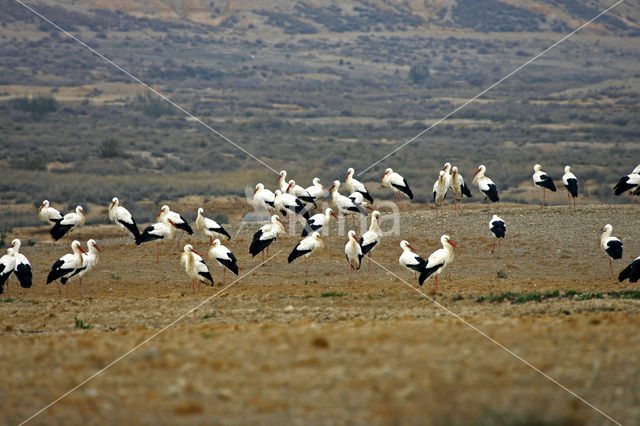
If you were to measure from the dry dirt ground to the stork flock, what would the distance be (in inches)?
20.2

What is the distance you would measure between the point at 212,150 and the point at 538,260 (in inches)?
1161

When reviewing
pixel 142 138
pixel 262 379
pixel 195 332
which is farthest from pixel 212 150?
pixel 262 379

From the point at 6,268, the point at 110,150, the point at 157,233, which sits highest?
the point at 157,233

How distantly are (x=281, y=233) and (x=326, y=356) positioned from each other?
10.2m

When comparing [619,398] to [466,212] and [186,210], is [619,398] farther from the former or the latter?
[186,210]

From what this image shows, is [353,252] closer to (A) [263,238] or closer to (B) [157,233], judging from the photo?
(A) [263,238]

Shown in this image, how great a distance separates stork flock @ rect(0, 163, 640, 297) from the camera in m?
13.7

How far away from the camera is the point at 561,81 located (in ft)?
258

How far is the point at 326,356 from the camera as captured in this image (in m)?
7.00

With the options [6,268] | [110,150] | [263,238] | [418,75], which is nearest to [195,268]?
[263,238]

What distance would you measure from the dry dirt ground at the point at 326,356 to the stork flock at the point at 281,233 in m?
0.51

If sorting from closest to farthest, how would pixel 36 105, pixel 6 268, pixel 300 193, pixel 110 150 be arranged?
pixel 6 268 → pixel 300 193 → pixel 110 150 → pixel 36 105

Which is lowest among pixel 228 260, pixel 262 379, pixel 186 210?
pixel 186 210

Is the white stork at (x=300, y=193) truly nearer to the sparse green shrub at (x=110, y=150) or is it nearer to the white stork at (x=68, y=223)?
the white stork at (x=68, y=223)
